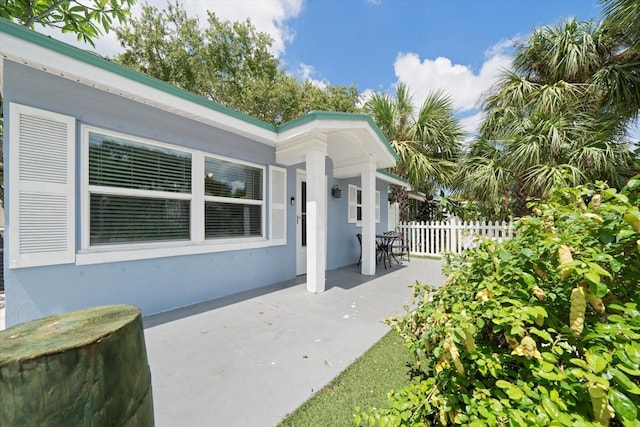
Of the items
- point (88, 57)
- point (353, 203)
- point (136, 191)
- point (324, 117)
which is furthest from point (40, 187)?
point (353, 203)

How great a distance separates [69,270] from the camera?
3.01m

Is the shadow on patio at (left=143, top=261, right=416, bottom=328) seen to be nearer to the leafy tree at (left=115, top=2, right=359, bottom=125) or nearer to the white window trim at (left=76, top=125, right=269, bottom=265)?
the white window trim at (left=76, top=125, right=269, bottom=265)

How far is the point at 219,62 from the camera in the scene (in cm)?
1269

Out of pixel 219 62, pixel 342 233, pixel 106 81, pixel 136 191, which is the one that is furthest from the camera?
pixel 219 62

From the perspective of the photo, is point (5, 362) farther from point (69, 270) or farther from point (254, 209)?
point (254, 209)

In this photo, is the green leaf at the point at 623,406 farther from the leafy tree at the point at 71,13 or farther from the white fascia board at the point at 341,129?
the leafy tree at the point at 71,13

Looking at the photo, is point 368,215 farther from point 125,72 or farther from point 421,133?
point 421,133

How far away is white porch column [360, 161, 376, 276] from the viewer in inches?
243

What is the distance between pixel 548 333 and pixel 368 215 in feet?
16.9

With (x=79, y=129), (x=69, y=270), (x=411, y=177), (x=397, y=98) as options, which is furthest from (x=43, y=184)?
(x=397, y=98)

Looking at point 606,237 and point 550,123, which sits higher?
point 550,123

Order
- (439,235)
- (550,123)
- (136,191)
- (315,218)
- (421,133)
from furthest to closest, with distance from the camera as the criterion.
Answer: (421,133), (439,235), (550,123), (315,218), (136,191)

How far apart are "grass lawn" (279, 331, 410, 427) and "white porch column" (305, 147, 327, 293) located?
214 centimetres

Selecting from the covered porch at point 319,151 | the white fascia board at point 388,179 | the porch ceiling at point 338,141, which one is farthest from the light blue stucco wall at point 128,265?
the white fascia board at point 388,179
